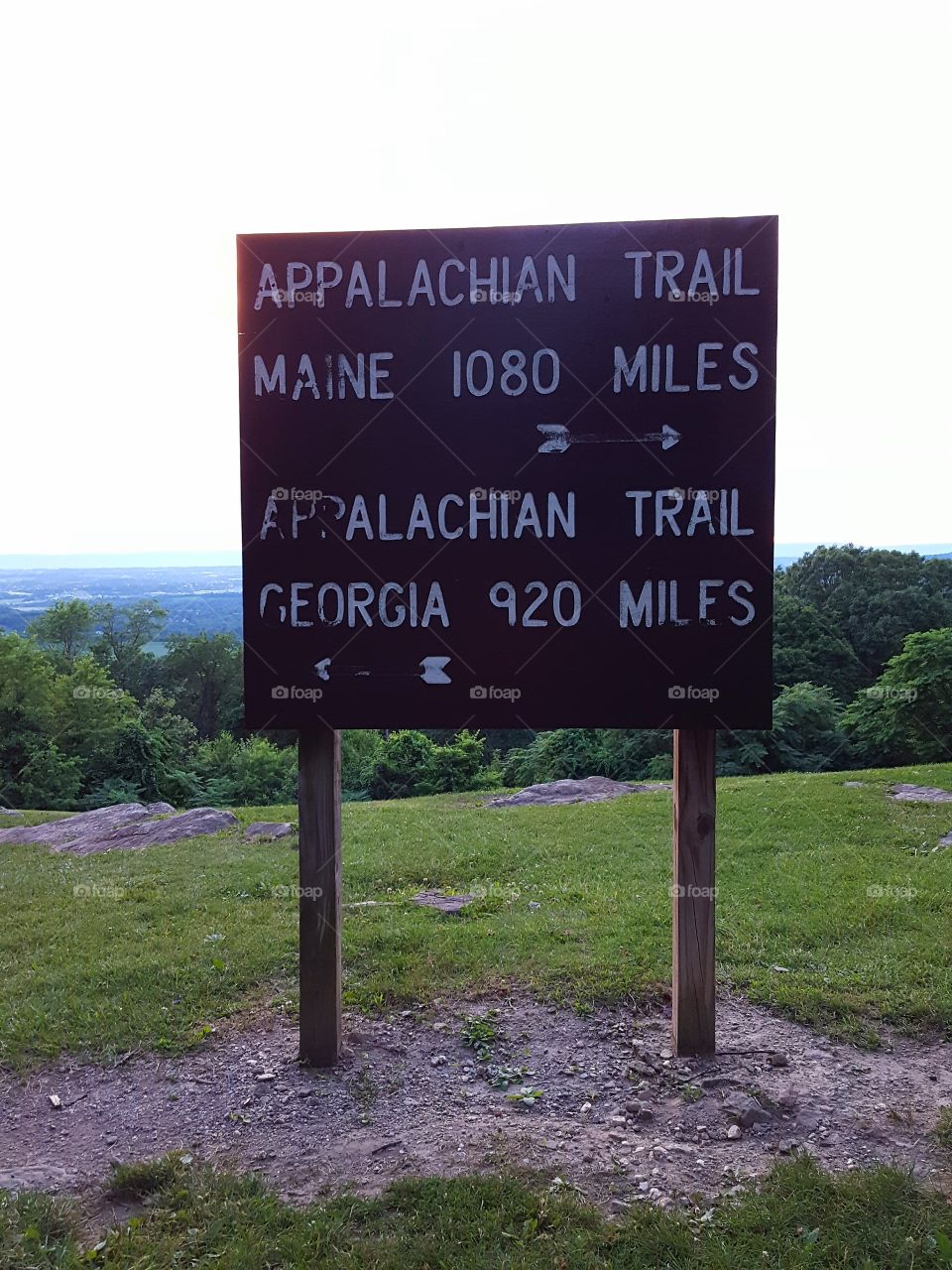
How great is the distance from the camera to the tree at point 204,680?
181 ft

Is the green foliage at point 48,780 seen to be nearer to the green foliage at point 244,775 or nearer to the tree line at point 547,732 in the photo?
the tree line at point 547,732

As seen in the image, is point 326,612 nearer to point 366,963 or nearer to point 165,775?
point 366,963

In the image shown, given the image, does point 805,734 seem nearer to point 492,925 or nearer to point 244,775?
point 244,775

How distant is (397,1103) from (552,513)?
3.02 metres

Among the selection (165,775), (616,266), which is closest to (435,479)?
(616,266)

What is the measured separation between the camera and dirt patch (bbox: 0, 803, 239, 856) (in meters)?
11.5

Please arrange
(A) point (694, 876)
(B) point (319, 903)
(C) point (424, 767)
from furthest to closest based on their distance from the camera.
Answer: (C) point (424, 767) < (B) point (319, 903) < (A) point (694, 876)

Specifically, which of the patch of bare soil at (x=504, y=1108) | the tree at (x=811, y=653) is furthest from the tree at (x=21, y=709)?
the patch of bare soil at (x=504, y=1108)

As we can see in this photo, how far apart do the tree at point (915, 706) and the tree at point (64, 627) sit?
37257 millimetres

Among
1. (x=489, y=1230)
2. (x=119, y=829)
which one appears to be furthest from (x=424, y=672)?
(x=119, y=829)

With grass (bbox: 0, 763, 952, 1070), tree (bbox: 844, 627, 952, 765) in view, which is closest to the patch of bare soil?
grass (bbox: 0, 763, 952, 1070)

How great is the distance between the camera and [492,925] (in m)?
6.96

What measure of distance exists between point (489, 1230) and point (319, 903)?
70.5 inches

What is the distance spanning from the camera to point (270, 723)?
187 inches
